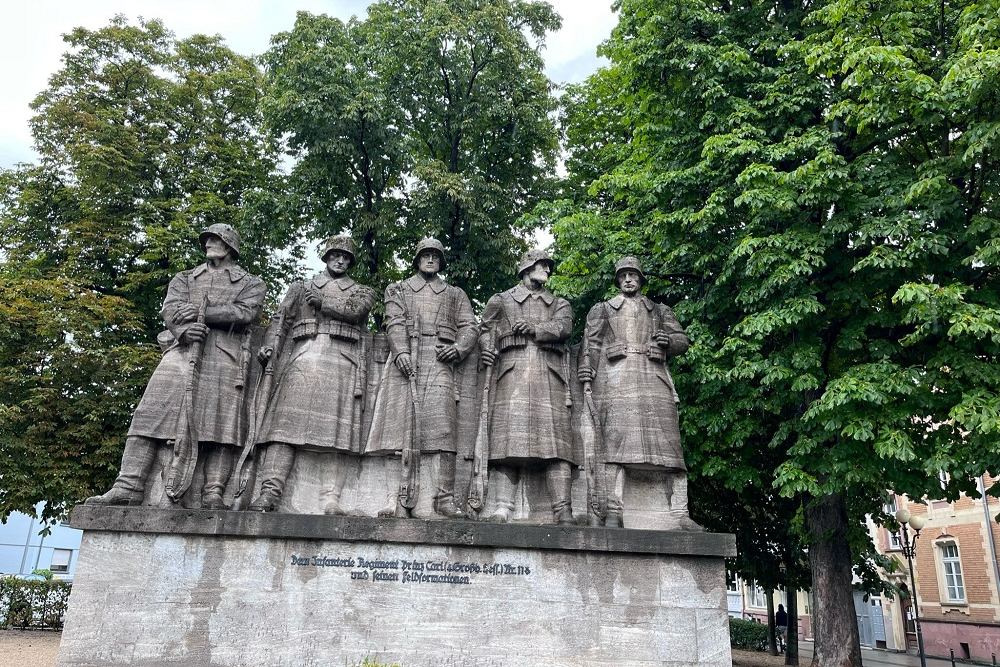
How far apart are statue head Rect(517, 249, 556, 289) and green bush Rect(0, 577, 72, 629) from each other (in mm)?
17784

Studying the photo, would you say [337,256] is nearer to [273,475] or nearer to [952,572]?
[273,475]

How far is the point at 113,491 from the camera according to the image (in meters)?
8.79

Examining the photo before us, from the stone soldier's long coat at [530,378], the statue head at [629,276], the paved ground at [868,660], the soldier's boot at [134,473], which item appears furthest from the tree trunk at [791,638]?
the soldier's boot at [134,473]

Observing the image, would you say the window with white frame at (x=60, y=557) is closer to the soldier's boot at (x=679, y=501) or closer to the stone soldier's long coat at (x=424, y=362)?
the stone soldier's long coat at (x=424, y=362)

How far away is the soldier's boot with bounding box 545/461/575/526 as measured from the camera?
9.31m

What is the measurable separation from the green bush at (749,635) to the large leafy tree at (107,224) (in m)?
25.7

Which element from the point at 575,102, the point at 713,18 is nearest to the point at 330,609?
the point at 713,18

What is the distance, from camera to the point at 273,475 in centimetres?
923

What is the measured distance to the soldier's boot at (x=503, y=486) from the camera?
971 centimetres

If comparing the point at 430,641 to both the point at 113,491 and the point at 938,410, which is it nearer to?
the point at 113,491

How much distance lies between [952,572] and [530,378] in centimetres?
3026

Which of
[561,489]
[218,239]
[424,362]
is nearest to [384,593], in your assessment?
[561,489]

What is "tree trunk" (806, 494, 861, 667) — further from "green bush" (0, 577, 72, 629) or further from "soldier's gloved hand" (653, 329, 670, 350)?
"green bush" (0, 577, 72, 629)

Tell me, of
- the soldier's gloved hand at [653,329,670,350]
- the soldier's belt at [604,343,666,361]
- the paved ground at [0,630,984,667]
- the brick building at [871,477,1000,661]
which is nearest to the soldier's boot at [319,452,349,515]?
the soldier's belt at [604,343,666,361]
